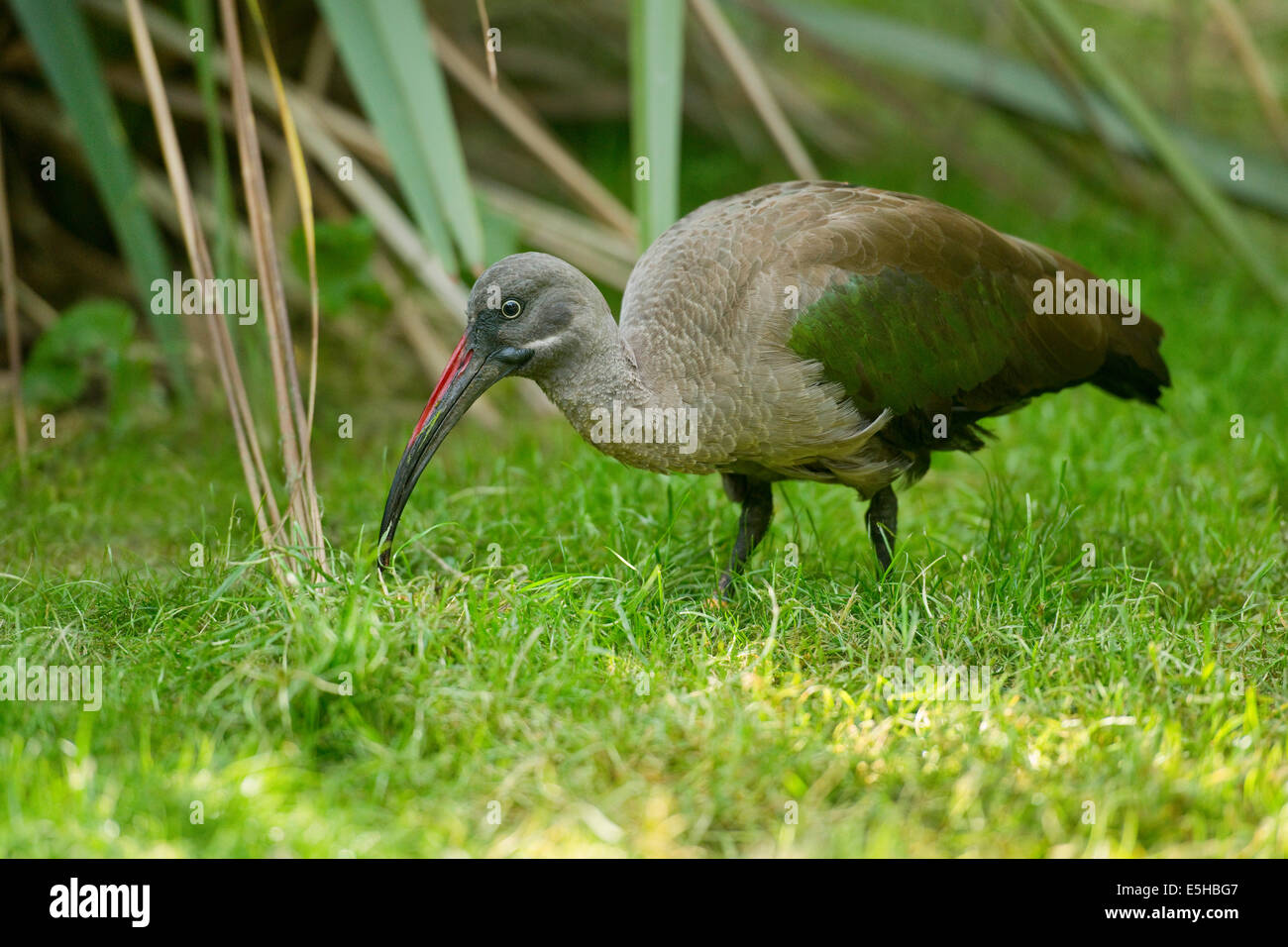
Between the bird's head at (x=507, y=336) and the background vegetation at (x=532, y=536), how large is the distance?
10.1 inches

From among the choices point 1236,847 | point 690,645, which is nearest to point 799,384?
point 690,645

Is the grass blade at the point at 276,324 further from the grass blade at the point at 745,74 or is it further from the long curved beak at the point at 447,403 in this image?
the grass blade at the point at 745,74

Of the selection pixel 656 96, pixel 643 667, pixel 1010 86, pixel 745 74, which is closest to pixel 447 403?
pixel 643 667

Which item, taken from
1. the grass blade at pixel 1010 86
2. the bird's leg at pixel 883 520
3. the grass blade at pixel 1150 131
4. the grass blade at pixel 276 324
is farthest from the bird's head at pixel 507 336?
the grass blade at pixel 1010 86

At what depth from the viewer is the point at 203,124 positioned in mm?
6094

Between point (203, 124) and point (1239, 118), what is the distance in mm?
6307

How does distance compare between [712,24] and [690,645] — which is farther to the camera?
[712,24]

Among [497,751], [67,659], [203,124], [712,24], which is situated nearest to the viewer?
[497,751]

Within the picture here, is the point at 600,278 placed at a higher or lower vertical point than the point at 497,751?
higher

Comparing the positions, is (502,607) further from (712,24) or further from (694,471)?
(712,24)

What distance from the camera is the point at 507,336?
3.56 metres

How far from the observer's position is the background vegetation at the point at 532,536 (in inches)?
110

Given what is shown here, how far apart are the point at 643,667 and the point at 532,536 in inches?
35.7
